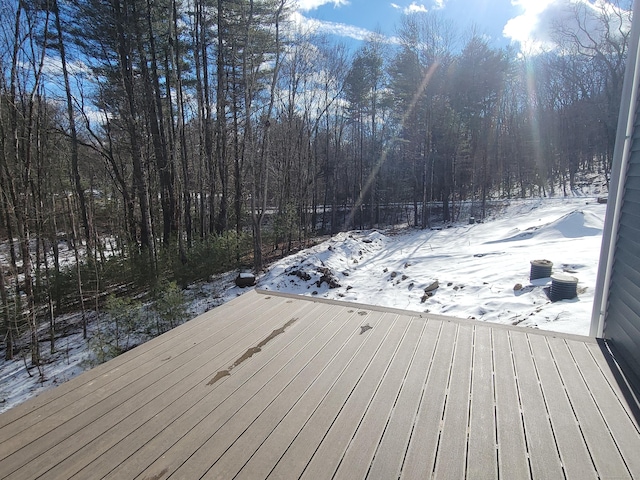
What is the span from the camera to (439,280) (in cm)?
552

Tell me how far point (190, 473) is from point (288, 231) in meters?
8.78

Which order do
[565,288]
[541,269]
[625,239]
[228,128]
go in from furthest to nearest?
[228,128]
[541,269]
[565,288]
[625,239]

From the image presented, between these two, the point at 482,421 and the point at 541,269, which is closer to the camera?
the point at 482,421

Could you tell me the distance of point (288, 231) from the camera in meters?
9.84

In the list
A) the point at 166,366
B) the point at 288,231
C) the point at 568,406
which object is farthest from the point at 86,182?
the point at 568,406

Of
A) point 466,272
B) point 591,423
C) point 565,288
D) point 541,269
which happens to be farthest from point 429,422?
point 466,272

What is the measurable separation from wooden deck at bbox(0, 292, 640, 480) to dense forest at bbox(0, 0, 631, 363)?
3935 mm

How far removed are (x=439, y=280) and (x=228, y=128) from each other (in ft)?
28.0

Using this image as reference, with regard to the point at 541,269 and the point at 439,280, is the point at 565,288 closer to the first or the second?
the point at 541,269

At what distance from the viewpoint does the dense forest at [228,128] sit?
5.34m

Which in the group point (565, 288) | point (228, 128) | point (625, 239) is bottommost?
point (565, 288)

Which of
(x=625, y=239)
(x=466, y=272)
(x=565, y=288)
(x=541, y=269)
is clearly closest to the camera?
(x=625, y=239)

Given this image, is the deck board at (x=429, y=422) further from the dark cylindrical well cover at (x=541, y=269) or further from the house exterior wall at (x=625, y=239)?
the dark cylindrical well cover at (x=541, y=269)

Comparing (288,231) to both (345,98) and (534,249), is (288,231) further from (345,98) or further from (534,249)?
(345,98)
